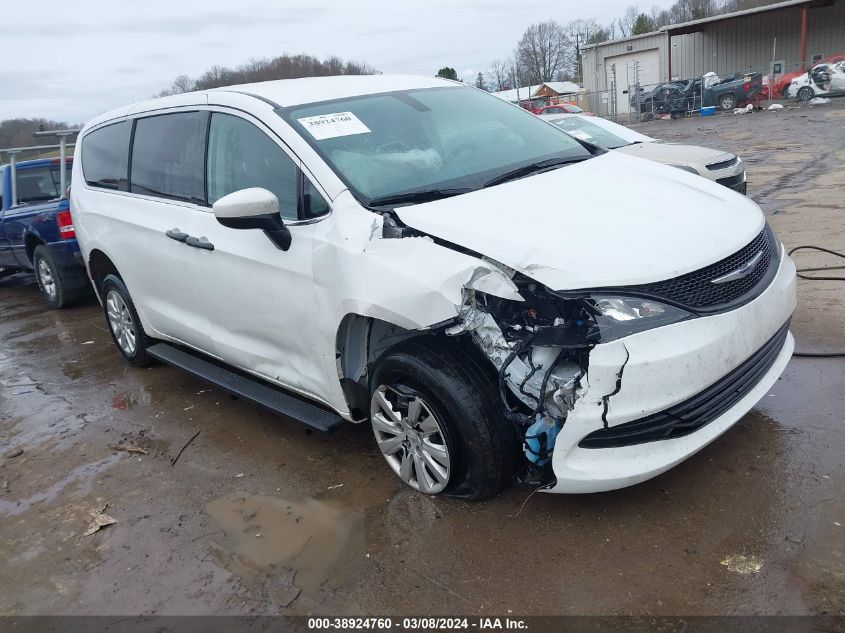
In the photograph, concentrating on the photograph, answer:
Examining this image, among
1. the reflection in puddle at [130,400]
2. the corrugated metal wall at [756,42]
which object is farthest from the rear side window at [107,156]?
the corrugated metal wall at [756,42]

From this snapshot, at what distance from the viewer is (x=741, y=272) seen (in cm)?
289

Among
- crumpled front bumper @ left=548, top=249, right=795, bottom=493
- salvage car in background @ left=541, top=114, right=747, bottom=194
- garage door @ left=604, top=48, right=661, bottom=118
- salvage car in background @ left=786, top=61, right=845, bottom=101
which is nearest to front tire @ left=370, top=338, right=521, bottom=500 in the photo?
crumpled front bumper @ left=548, top=249, right=795, bottom=493

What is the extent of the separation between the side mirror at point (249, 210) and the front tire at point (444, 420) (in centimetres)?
86

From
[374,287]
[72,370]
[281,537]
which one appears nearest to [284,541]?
[281,537]

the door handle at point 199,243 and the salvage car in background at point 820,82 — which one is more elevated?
the door handle at point 199,243

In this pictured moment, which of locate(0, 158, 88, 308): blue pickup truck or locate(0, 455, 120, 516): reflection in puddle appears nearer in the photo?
locate(0, 455, 120, 516): reflection in puddle

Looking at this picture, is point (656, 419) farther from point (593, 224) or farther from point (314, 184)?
point (314, 184)

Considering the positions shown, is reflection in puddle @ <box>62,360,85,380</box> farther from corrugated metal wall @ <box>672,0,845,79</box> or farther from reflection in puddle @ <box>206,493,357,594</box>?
corrugated metal wall @ <box>672,0,845,79</box>

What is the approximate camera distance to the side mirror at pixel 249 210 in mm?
3199

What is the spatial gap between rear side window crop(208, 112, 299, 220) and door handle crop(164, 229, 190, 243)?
277mm

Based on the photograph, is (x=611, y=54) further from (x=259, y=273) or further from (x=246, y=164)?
(x=259, y=273)

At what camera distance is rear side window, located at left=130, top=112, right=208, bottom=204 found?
4.12 meters

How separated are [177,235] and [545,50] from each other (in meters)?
91.6

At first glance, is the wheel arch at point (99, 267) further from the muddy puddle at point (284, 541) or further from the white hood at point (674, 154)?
the white hood at point (674, 154)
